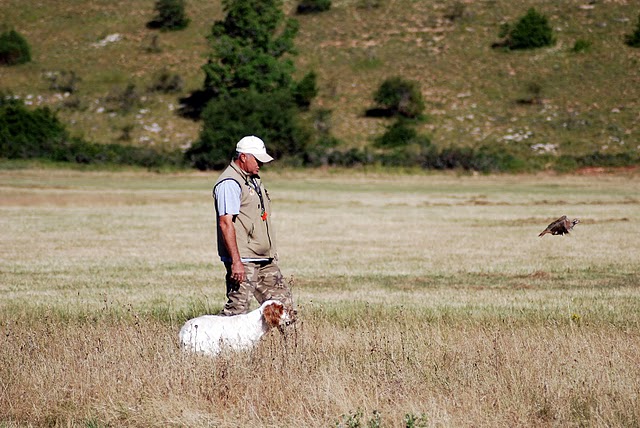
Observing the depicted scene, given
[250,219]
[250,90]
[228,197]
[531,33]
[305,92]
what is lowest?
[250,219]

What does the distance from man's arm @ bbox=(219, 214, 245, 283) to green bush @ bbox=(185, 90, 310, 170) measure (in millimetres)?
55089

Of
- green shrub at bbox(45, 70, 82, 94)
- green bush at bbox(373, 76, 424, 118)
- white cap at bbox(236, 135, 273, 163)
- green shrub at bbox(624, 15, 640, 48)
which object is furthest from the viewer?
green shrub at bbox(45, 70, 82, 94)

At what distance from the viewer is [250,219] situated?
8914mm

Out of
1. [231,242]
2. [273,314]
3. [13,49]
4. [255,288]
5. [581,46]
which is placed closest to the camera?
[273,314]

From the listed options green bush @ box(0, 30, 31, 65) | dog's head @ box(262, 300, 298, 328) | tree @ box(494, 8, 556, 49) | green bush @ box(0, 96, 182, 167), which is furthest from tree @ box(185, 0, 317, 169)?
dog's head @ box(262, 300, 298, 328)

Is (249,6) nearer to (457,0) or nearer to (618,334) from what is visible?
(457,0)

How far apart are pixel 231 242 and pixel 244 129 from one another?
57.3m

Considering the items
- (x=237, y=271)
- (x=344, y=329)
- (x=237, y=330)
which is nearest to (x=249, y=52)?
(x=344, y=329)

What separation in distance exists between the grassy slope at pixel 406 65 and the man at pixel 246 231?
2456 inches

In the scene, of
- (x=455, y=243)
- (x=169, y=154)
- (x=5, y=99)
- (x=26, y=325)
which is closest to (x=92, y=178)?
(x=169, y=154)

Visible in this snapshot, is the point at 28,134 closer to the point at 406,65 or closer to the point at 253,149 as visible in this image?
the point at 406,65

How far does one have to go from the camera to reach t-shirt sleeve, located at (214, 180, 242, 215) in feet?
28.2

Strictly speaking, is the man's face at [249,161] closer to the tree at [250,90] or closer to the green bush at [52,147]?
the tree at [250,90]

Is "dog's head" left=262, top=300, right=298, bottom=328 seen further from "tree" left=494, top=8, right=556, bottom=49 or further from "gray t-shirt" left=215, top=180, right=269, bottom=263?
"tree" left=494, top=8, right=556, bottom=49
